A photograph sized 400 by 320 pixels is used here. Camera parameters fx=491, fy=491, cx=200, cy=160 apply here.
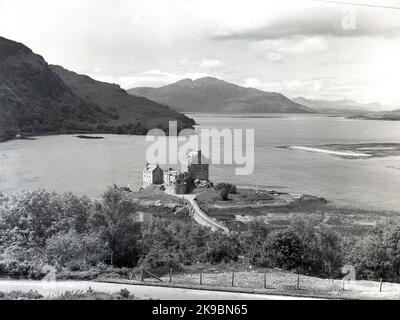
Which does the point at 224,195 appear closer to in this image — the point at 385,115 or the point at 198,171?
the point at 198,171

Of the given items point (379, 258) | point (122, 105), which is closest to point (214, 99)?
point (122, 105)

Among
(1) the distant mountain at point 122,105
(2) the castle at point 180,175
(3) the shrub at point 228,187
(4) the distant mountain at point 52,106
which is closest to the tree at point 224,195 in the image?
(3) the shrub at point 228,187

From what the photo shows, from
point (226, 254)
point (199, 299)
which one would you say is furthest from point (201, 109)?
point (199, 299)

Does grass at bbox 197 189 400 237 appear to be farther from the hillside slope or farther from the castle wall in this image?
the hillside slope

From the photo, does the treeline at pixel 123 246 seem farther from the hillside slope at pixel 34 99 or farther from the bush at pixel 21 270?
the hillside slope at pixel 34 99

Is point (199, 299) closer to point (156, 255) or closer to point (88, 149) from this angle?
point (156, 255)

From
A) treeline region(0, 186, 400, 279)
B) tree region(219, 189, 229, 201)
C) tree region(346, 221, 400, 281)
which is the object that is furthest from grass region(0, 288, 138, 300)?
tree region(219, 189, 229, 201)
